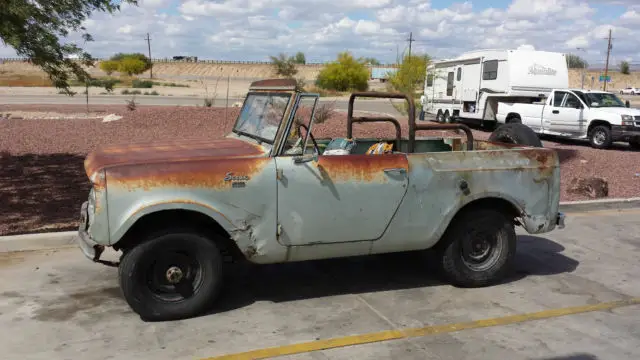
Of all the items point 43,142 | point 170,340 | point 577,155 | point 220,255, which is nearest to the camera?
point 170,340

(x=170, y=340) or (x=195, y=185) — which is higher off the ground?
(x=195, y=185)

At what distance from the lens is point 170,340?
4543 mm

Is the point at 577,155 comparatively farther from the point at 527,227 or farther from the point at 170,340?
the point at 170,340

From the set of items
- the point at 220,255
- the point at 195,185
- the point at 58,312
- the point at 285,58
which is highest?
the point at 285,58

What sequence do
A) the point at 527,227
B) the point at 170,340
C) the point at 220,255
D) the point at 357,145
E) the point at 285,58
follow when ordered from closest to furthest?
the point at 170,340, the point at 220,255, the point at 527,227, the point at 357,145, the point at 285,58

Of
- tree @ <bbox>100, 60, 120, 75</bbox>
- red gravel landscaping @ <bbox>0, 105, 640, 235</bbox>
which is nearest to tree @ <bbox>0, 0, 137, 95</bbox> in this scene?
red gravel landscaping @ <bbox>0, 105, 640, 235</bbox>

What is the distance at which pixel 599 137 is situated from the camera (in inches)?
690

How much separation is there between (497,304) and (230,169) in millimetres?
2746

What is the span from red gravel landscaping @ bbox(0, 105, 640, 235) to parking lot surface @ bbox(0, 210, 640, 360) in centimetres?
165

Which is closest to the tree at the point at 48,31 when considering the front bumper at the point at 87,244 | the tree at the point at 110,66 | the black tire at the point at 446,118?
the front bumper at the point at 87,244

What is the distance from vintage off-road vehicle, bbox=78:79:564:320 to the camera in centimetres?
469

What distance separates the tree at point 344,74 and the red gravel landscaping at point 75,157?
43621 millimetres

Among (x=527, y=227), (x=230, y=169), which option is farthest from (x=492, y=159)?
(x=230, y=169)

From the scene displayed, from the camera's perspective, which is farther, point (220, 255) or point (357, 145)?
point (357, 145)
